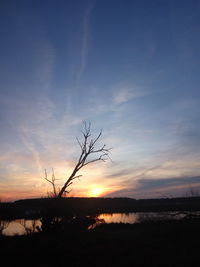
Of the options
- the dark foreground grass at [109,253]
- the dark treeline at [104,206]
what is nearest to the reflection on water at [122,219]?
the dark treeline at [104,206]

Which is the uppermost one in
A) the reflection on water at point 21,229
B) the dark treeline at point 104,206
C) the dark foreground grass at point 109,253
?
the dark treeline at point 104,206

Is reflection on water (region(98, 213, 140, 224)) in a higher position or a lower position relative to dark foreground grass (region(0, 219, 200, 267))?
higher

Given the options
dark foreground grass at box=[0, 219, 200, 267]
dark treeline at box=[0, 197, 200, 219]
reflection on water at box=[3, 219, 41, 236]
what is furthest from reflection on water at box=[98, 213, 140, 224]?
dark foreground grass at box=[0, 219, 200, 267]

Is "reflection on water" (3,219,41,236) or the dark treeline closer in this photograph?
"reflection on water" (3,219,41,236)

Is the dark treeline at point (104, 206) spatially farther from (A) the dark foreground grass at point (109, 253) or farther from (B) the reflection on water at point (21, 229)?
(A) the dark foreground grass at point (109, 253)

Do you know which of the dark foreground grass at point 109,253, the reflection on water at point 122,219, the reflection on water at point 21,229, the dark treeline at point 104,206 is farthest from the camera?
the dark treeline at point 104,206

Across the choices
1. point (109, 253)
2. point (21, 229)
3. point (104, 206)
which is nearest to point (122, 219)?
point (21, 229)

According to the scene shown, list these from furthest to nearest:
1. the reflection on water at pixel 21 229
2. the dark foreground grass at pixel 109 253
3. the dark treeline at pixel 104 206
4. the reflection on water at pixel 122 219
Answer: the dark treeline at pixel 104 206 < the reflection on water at pixel 122 219 < the reflection on water at pixel 21 229 < the dark foreground grass at pixel 109 253

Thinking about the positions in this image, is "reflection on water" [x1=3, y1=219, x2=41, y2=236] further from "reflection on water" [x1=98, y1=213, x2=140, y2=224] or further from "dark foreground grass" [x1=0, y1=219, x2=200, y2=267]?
"reflection on water" [x1=98, y1=213, x2=140, y2=224]

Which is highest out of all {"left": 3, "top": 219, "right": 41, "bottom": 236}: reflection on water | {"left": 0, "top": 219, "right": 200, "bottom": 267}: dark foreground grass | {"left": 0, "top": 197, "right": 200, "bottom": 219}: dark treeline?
{"left": 0, "top": 197, "right": 200, "bottom": 219}: dark treeline

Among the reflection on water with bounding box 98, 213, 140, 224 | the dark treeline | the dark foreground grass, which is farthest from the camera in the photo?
the dark treeline

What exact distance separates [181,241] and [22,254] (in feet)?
33.4

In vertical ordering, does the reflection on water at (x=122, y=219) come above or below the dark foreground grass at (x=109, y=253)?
above

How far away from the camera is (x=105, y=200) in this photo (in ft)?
386
